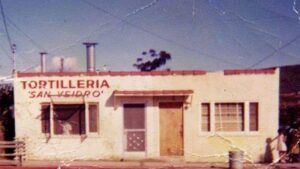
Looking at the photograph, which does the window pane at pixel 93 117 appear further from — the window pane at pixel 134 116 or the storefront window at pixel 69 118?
the window pane at pixel 134 116

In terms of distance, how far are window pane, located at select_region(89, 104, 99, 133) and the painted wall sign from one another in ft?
1.73

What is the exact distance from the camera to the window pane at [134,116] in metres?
16.9

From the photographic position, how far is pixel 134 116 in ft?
55.5

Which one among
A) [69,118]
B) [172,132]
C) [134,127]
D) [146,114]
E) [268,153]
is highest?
[146,114]

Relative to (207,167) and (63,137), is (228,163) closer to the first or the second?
(207,167)

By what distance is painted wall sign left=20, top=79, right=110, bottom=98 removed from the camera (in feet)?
55.5

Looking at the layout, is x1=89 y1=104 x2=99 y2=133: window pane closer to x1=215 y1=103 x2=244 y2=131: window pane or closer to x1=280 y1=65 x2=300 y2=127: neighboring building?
x1=215 y1=103 x2=244 y2=131: window pane

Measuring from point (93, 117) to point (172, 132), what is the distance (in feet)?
11.5

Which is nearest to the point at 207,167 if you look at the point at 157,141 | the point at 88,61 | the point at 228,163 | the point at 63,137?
the point at 228,163

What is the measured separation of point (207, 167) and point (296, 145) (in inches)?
171

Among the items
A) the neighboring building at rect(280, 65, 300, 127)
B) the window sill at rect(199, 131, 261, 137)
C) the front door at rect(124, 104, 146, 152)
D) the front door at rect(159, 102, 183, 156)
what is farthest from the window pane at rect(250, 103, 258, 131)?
the front door at rect(124, 104, 146, 152)

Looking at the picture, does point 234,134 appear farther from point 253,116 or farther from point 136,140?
point 136,140

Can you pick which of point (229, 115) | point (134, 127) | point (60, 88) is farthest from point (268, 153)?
point (60, 88)

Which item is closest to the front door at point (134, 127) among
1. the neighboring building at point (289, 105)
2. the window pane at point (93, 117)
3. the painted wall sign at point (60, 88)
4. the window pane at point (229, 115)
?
the window pane at point (93, 117)
